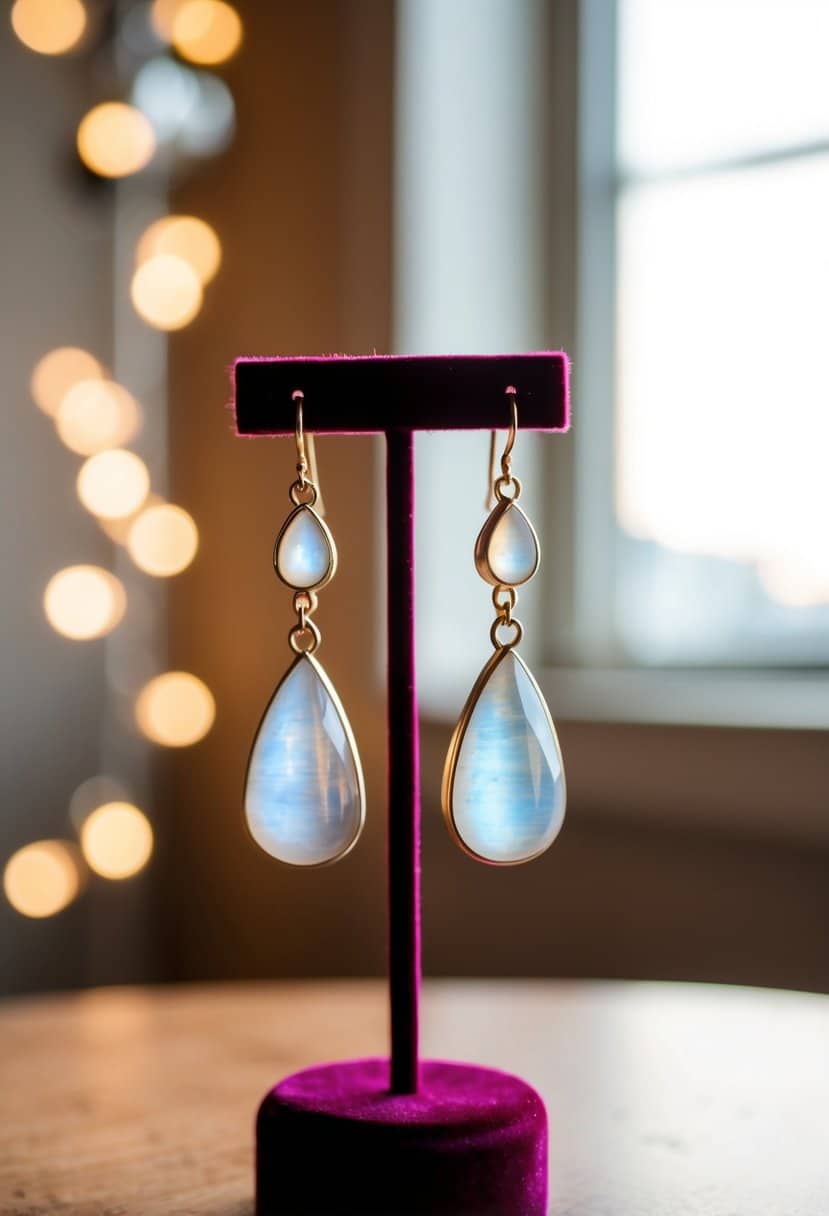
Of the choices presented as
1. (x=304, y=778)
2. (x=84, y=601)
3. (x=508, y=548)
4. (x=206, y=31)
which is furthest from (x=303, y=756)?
(x=206, y=31)

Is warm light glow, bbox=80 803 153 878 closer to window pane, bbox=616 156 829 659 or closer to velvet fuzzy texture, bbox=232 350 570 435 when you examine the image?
window pane, bbox=616 156 829 659

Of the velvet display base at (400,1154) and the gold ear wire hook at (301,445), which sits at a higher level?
the gold ear wire hook at (301,445)

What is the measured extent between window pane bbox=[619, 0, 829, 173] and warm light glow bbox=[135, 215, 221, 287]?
51 centimetres

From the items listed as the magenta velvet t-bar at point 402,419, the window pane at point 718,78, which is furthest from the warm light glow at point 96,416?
the magenta velvet t-bar at point 402,419

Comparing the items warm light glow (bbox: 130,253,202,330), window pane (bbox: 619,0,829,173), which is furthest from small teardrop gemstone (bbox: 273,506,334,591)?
warm light glow (bbox: 130,253,202,330)

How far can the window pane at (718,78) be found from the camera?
135 cm

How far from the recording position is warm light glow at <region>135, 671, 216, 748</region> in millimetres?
1599

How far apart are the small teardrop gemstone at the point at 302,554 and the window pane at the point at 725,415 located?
0.90 meters

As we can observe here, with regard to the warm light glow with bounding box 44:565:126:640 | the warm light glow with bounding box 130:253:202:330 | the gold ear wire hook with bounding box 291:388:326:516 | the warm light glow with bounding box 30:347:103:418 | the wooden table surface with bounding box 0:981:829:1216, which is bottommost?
the wooden table surface with bounding box 0:981:829:1216

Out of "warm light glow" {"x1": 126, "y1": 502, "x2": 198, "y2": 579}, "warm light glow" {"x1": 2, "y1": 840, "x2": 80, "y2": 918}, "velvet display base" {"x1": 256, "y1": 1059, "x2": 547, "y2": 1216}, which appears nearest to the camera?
"velvet display base" {"x1": 256, "y1": 1059, "x2": 547, "y2": 1216}

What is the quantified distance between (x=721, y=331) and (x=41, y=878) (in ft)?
3.21

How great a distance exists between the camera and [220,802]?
1622mm

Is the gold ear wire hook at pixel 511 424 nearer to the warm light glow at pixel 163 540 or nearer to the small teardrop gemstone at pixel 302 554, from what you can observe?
the small teardrop gemstone at pixel 302 554

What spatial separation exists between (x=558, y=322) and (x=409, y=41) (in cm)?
35
